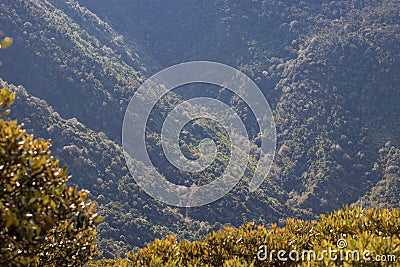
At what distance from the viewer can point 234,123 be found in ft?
141

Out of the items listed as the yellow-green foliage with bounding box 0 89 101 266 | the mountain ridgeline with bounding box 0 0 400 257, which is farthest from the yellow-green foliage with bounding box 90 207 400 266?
the mountain ridgeline with bounding box 0 0 400 257

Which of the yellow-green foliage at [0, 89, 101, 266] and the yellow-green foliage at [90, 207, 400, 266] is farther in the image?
the yellow-green foliage at [90, 207, 400, 266]

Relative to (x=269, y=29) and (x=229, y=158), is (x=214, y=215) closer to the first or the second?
(x=229, y=158)

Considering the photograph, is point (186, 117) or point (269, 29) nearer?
point (186, 117)

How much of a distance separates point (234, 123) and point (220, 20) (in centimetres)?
1881

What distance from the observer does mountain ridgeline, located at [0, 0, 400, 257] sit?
29.6 metres

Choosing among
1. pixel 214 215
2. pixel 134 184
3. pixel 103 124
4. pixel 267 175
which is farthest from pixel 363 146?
pixel 103 124

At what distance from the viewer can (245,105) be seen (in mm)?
44531

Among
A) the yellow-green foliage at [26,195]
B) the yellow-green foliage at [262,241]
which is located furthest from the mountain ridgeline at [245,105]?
the yellow-green foliage at [26,195]

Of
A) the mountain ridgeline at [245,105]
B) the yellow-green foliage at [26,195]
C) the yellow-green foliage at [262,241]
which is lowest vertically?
the yellow-green foliage at [26,195]

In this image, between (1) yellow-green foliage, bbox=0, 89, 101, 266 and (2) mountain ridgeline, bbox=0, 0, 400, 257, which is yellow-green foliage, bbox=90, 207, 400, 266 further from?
(2) mountain ridgeline, bbox=0, 0, 400, 257

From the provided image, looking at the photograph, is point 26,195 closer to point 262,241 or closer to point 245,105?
point 262,241

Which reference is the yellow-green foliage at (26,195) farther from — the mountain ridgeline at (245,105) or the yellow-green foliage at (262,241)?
the mountain ridgeline at (245,105)

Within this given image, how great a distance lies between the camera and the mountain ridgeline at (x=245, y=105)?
29.6 metres
